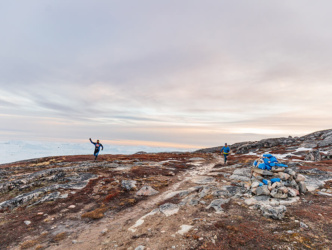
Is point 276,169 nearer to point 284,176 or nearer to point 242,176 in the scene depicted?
point 284,176

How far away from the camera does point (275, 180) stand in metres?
14.4

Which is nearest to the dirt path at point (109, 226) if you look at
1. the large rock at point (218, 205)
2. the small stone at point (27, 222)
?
the small stone at point (27, 222)

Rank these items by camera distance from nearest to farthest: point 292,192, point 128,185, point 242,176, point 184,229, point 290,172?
point 184,229 < point 292,192 < point 290,172 < point 128,185 < point 242,176

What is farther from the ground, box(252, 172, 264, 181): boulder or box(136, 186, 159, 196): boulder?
box(252, 172, 264, 181): boulder

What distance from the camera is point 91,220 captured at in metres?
12.2

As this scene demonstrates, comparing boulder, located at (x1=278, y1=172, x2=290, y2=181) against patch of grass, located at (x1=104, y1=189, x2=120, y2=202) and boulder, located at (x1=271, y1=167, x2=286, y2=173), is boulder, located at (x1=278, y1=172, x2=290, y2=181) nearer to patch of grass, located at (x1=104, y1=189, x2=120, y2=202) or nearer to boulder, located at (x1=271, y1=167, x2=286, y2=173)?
boulder, located at (x1=271, y1=167, x2=286, y2=173)

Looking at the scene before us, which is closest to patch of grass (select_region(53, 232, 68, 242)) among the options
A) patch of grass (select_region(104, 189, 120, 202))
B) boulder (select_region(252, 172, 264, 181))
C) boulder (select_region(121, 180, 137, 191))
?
patch of grass (select_region(104, 189, 120, 202))

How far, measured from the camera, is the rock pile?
1311 centimetres

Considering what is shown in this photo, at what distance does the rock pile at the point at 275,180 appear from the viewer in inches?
516

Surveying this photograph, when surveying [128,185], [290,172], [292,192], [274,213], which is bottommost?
[128,185]

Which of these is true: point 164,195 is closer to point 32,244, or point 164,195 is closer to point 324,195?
point 32,244

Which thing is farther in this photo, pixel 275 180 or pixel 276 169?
pixel 276 169

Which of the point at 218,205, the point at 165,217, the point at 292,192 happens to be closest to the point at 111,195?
the point at 165,217

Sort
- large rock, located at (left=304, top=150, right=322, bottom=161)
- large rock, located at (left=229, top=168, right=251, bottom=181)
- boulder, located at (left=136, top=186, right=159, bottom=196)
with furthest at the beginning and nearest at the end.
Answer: large rock, located at (left=304, top=150, right=322, bottom=161), large rock, located at (left=229, top=168, right=251, bottom=181), boulder, located at (left=136, top=186, right=159, bottom=196)
